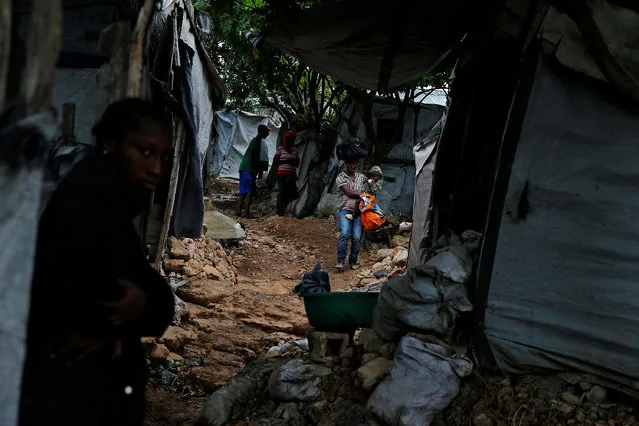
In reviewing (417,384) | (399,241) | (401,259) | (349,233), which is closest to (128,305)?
(417,384)

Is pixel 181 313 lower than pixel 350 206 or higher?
lower

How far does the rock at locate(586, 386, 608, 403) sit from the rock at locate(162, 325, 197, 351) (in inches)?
131

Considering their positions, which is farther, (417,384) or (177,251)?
(177,251)

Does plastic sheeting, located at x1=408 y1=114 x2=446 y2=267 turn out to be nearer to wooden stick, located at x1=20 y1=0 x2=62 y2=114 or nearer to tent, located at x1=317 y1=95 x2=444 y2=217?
wooden stick, located at x1=20 y1=0 x2=62 y2=114

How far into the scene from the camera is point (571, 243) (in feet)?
10.3

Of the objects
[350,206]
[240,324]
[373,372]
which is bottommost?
[240,324]

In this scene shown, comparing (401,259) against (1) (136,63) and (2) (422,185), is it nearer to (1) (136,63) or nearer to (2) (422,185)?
(2) (422,185)

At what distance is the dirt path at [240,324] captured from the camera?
4.28 meters

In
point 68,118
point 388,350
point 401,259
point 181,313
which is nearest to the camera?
point 68,118

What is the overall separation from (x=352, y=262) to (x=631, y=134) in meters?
6.28

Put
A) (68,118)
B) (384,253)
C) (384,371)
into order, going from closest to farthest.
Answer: (68,118) → (384,371) → (384,253)

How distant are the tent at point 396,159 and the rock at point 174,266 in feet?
22.6

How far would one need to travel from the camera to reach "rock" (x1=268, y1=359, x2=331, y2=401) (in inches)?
142

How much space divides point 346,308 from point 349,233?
15.5 feet
